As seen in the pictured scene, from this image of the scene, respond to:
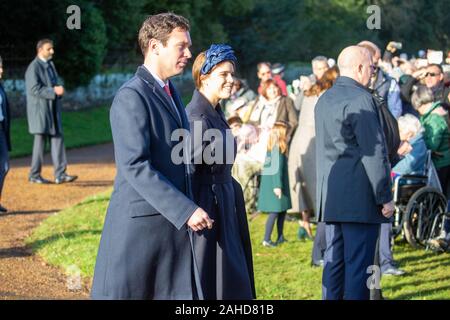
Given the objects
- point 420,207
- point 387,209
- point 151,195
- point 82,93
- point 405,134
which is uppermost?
point 151,195

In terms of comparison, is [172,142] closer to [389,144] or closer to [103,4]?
[389,144]

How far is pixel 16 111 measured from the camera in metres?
26.0

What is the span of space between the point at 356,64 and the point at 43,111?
8700mm

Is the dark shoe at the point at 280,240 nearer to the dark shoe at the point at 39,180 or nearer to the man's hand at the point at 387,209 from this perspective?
the man's hand at the point at 387,209

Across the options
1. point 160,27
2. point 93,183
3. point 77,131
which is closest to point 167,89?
point 160,27

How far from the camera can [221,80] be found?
5852mm

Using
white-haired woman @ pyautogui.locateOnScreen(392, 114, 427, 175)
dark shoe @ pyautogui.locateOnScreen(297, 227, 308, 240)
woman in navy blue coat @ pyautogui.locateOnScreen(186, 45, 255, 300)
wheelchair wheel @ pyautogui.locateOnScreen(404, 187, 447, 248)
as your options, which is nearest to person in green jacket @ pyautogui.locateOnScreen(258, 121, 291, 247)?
dark shoe @ pyautogui.locateOnScreen(297, 227, 308, 240)

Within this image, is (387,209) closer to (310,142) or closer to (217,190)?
(217,190)

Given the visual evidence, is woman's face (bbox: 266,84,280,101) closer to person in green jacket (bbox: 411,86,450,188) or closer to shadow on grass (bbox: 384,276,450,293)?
person in green jacket (bbox: 411,86,450,188)

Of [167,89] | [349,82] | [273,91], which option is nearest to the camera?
[167,89]

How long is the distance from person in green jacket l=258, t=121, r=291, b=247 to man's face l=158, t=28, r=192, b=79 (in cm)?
539

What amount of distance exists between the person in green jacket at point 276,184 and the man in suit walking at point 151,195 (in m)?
5.28

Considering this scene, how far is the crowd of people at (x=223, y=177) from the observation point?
480 centimetres
